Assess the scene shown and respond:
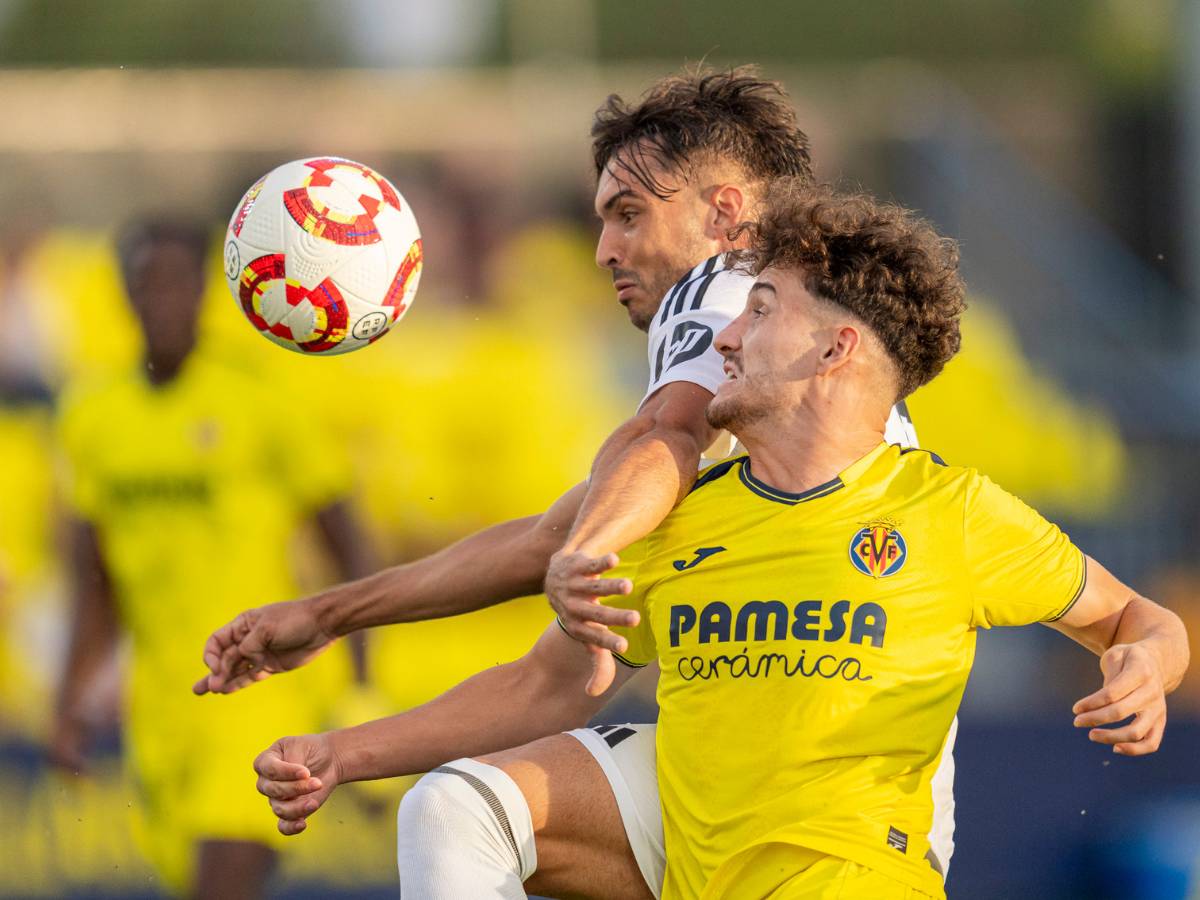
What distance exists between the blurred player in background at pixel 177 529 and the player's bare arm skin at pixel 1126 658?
4.12 meters

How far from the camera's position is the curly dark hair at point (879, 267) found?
4.28m

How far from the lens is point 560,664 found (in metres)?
4.69

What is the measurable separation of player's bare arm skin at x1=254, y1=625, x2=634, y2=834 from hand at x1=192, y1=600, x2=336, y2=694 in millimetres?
297

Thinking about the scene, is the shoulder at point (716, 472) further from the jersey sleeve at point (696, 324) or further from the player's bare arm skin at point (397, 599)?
the player's bare arm skin at point (397, 599)

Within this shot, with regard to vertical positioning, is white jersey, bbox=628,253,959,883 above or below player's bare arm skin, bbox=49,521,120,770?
above

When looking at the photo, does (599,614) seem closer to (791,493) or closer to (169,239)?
(791,493)

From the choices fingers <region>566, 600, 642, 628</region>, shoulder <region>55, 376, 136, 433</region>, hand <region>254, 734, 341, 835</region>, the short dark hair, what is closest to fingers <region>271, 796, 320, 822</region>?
hand <region>254, 734, 341, 835</region>

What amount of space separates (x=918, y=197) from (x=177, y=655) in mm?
9901

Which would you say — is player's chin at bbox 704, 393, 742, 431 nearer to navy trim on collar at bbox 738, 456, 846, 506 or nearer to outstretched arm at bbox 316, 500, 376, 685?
navy trim on collar at bbox 738, 456, 846, 506

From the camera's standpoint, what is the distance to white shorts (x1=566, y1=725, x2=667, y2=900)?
4.39 meters

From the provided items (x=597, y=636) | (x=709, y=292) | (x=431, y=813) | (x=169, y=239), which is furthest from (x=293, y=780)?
(x=169, y=239)

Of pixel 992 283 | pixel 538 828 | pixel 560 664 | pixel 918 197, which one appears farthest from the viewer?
pixel 918 197

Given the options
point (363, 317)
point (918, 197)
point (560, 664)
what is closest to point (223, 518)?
point (363, 317)

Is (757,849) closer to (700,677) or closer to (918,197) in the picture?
(700,677)
